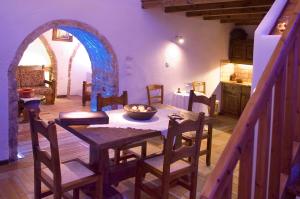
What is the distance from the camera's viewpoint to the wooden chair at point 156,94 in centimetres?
543

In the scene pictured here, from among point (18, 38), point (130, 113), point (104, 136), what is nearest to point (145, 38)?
point (18, 38)

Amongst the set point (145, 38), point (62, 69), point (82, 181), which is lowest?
point (82, 181)

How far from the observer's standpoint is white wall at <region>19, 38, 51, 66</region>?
8406 mm

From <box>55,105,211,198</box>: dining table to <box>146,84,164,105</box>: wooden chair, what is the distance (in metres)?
1.88

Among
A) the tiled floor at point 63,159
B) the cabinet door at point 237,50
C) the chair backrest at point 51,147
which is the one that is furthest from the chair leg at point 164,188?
the cabinet door at point 237,50

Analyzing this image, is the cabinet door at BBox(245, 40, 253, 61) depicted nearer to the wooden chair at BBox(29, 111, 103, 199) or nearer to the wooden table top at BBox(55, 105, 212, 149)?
the wooden table top at BBox(55, 105, 212, 149)

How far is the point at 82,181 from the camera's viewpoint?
255cm

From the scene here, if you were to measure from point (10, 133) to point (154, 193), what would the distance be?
2350mm

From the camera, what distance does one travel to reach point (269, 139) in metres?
1.48

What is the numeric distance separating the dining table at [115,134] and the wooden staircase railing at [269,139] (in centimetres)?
128

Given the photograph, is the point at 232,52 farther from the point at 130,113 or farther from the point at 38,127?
the point at 38,127

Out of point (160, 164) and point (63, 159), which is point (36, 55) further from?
point (160, 164)

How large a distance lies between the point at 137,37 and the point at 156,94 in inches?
49.0

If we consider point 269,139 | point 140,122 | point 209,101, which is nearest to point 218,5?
point 209,101
